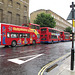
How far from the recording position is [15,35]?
47.3 ft

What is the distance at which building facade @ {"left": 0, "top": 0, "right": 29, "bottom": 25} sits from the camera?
65.1 ft

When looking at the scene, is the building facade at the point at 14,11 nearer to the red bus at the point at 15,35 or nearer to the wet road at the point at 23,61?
the red bus at the point at 15,35

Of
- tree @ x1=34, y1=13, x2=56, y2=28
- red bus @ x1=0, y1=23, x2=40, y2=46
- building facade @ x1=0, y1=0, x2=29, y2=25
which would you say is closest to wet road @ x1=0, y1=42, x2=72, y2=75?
red bus @ x1=0, y1=23, x2=40, y2=46

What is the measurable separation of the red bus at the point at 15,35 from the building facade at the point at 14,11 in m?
6.90

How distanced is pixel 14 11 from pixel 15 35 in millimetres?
10314

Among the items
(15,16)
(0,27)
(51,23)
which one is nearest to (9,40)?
(0,27)

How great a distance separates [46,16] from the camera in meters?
28.8

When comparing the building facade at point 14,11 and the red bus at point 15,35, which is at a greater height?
the building facade at point 14,11

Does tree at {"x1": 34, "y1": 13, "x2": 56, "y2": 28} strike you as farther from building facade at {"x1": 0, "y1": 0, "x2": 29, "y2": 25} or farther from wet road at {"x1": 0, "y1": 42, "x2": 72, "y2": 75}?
wet road at {"x1": 0, "y1": 42, "x2": 72, "y2": 75}

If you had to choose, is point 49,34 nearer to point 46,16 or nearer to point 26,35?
point 26,35

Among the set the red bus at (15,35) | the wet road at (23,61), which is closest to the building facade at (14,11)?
the red bus at (15,35)

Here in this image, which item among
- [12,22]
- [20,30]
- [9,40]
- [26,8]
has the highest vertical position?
[26,8]

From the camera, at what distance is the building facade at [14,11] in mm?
19844

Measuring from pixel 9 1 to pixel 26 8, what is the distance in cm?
595
